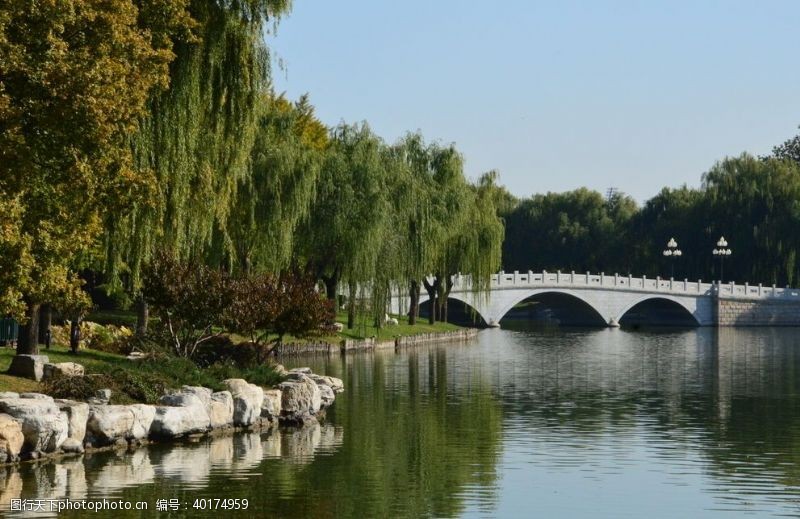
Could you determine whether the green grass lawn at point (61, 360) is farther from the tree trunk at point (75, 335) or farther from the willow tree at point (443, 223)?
the willow tree at point (443, 223)

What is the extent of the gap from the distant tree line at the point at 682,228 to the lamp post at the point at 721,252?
1.49 feet

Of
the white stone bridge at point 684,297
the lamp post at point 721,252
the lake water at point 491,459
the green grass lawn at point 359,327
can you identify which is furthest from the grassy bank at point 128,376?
the lamp post at point 721,252

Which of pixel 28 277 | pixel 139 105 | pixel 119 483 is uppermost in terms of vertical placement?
pixel 139 105

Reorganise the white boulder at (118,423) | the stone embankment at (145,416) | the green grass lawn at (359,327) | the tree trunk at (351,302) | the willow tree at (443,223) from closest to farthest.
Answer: the stone embankment at (145,416) → the white boulder at (118,423) → the green grass lawn at (359,327) → the tree trunk at (351,302) → the willow tree at (443,223)

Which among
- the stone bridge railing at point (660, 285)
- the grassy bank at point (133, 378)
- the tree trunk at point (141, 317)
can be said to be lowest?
the grassy bank at point (133, 378)

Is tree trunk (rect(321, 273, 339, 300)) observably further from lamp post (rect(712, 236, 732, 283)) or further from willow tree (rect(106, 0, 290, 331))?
lamp post (rect(712, 236, 732, 283))

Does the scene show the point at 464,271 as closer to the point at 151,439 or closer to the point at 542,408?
the point at 542,408

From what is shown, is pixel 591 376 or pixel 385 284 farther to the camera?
pixel 385 284

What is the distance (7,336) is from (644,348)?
1189 inches

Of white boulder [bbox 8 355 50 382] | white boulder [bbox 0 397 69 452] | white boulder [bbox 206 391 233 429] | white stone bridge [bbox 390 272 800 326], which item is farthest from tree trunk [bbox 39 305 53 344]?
white stone bridge [bbox 390 272 800 326]

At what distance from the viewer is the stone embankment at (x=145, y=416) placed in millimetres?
16938

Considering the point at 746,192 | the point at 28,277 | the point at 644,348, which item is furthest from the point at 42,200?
the point at 746,192

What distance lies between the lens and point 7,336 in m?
27.7

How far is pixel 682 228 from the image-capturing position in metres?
82.2
